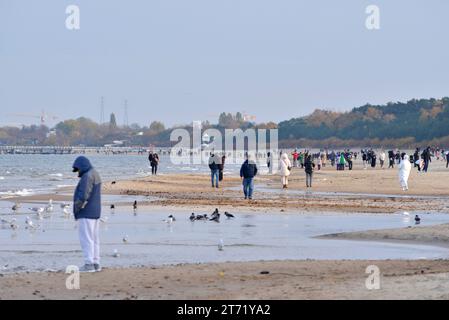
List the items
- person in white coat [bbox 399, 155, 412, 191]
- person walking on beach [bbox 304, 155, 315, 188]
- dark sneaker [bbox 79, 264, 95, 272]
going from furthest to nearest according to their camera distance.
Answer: person walking on beach [bbox 304, 155, 315, 188]
person in white coat [bbox 399, 155, 412, 191]
dark sneaker [bbox 79, 264, 95, 272]

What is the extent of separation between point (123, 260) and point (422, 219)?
10056mm

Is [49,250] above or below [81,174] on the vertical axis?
below

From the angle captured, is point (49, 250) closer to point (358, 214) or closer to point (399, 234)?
point (399, 234)

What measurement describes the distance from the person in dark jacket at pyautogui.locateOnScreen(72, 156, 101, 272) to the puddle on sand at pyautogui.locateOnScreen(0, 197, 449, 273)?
633mm

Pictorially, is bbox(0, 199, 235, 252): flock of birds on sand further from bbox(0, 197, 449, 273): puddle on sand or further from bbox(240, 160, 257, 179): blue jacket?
bbox(240, 160, 257, 179): blue jacket

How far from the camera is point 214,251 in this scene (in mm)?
16219

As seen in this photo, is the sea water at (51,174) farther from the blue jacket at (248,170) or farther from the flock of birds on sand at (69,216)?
the flock of birds on sand at (69,216)

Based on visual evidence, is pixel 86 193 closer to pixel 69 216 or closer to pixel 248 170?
pixel 69 216

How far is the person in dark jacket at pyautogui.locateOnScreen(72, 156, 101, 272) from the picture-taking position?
13523 mm

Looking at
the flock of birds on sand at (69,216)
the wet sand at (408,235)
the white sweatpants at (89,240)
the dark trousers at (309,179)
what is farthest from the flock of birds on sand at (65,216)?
the dark trousers at (309,179)

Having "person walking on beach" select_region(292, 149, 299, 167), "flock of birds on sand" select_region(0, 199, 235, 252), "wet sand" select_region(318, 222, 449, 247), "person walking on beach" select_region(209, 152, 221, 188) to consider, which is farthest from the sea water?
"wet sand" select_region(318, 222, 449, 247)

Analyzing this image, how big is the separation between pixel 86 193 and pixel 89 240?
0.64m

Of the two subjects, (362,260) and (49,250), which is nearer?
(362,260)

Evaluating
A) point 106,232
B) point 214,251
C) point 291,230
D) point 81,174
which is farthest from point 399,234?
point 81,174
